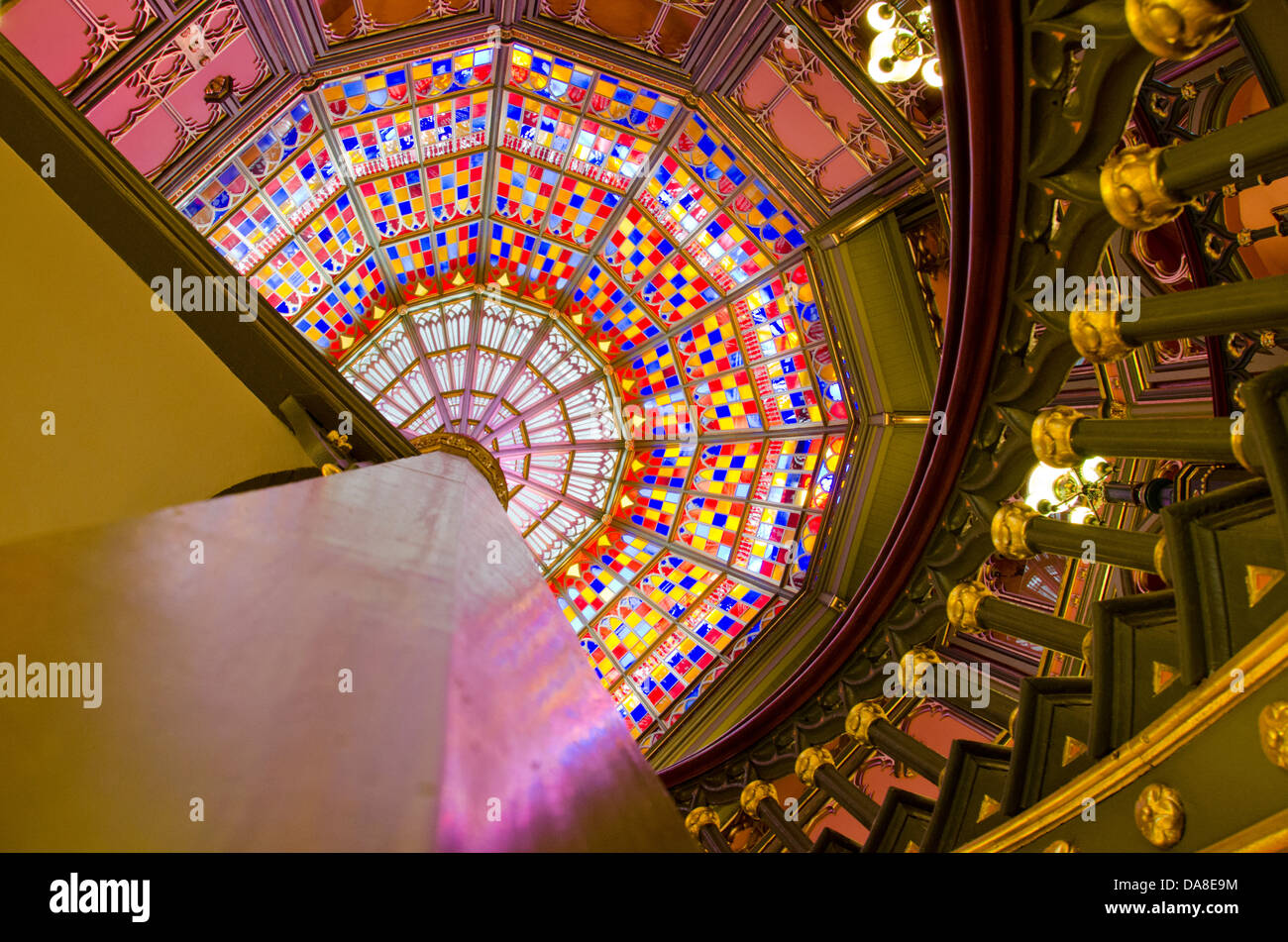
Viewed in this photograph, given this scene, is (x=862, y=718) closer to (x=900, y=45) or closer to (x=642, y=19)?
(x=900, y=45)

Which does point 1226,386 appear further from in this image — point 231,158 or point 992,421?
point 231,158

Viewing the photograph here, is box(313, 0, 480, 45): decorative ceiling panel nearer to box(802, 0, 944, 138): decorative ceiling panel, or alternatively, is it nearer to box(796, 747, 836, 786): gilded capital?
box(802, 0, 944, 138): decorative ceiling panel

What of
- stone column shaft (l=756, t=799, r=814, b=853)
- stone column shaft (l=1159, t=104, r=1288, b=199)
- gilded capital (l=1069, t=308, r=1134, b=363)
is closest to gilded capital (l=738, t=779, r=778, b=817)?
stone column shaft (l=756, t=799, r=814, b=853)

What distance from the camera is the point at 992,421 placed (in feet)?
14.8

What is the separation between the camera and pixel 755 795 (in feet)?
21.9

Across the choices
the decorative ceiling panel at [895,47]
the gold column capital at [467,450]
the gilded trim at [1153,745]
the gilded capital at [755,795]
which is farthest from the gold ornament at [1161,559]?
the gold column capital at [467,450]

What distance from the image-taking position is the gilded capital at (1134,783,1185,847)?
247 centimetres

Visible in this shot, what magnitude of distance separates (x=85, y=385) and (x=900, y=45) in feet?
22.0

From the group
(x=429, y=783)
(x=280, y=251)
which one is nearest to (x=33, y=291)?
(x=429, y=783)

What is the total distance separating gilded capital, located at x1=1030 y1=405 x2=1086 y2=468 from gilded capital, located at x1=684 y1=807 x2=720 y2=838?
4928mm

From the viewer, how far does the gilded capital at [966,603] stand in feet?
15.3

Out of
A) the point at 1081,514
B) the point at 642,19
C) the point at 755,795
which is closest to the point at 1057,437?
the point at 1081,514
